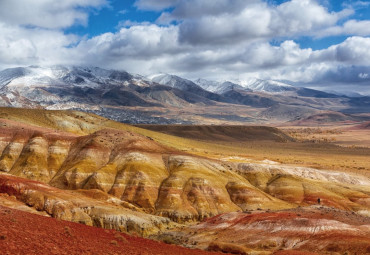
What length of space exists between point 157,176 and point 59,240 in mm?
53856

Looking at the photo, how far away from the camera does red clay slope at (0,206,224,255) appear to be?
29.9 m

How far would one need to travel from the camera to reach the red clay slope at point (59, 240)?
29859 millimetres

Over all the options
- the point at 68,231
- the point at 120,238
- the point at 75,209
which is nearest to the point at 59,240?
the point at 68,231

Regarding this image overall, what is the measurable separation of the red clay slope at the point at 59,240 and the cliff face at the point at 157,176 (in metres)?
34.7

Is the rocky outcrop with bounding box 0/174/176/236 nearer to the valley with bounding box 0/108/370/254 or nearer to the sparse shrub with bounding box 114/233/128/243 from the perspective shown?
the valley with bounding box 0/108/370/254

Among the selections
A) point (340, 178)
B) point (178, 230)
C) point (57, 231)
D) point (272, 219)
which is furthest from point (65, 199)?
point (340, 178)

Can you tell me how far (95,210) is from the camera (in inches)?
2489

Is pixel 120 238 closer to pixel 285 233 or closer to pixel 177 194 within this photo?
pixel 285 233

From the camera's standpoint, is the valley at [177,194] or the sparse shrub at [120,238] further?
→ the valley at [177,194]

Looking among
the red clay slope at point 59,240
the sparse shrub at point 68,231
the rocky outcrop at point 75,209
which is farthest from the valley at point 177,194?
the sparse shrub at point 68,231

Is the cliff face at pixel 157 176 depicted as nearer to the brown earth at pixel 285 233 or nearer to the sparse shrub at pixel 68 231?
the brown earth at pixel 285 233

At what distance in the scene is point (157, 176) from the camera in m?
88.3

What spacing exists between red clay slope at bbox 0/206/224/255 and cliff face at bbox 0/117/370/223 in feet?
114

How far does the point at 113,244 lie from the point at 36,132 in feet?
237
